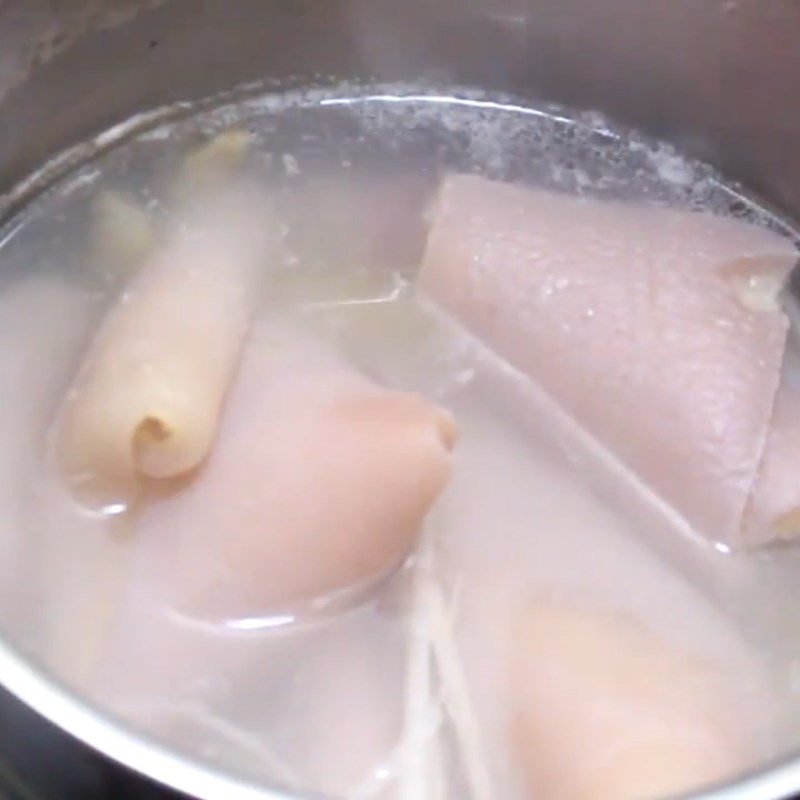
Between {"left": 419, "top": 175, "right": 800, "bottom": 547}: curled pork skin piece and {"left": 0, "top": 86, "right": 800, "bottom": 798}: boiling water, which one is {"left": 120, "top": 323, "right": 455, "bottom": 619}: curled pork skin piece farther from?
{"left": 419, "top": 175, "right": 800, "bottom": 547}: curled pork skin piece

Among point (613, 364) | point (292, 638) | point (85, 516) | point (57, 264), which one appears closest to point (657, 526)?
point (613, 364)

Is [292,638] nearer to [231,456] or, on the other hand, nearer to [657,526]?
[231,456]

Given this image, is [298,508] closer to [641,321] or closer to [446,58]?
[641,321]

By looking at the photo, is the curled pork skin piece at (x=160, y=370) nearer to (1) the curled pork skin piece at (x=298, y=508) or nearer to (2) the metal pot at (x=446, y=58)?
(1) the curled pork skin piece at (x=298, y=508)

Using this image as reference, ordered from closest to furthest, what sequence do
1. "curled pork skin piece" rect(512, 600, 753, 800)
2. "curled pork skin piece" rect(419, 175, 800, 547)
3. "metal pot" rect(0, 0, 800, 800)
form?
"curled pork skin piece" rect(512, 600, 753, 800) < "curled pork skin piece" rect(419, 175, 800, 547) < "metal pot" rect(0, 0, 800, 800)

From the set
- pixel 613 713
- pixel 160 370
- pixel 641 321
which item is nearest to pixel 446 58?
pixel 641 321

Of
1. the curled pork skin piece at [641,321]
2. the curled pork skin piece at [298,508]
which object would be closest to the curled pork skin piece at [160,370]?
the curled pork skin piece at [298,508]

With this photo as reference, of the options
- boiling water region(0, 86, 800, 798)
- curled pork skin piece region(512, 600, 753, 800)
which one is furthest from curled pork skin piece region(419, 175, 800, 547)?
curled pork skin piece region(512, 600, 753, 800)

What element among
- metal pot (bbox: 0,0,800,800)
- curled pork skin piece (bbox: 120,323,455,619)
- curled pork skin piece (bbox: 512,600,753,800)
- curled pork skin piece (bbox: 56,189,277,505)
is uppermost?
metal pot (bbox: 0,0,800,800)
